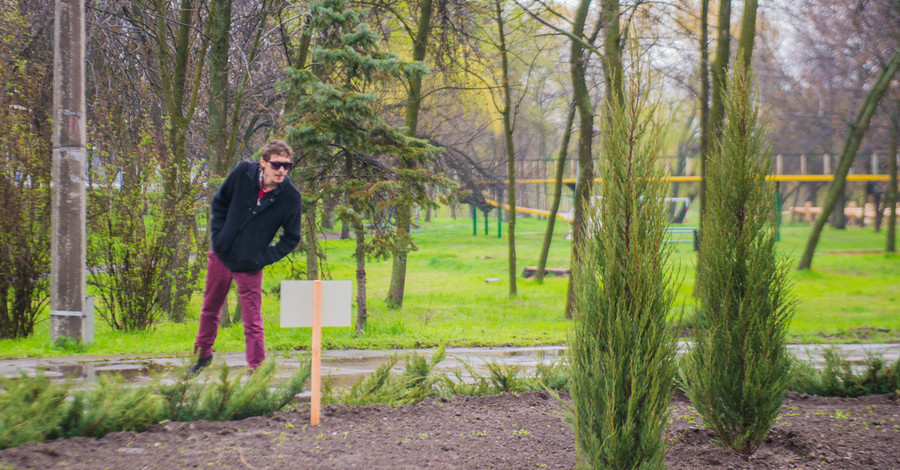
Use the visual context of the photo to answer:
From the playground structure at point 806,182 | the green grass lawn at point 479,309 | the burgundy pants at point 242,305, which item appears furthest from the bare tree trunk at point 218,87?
the playground structure at point 806,182

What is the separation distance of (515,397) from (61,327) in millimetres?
5099

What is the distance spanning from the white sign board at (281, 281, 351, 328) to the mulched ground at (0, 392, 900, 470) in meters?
0.62

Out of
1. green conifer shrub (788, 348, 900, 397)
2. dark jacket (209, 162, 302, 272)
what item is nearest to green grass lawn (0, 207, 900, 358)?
green conifer shrub (788, 348, 900, 397)

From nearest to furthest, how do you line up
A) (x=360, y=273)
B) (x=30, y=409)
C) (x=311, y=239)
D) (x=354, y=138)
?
(x=30, y=409), (x=354, y=138), (x=360, y=273), (x=311, y=239)

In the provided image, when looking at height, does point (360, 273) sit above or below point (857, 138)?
below

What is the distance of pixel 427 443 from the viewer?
152 inches

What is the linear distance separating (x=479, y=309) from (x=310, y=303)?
8.51 metres

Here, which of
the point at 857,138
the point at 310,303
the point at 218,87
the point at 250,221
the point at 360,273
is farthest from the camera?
the point at 857,138

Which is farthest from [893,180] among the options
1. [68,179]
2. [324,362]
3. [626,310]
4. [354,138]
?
[68,179]

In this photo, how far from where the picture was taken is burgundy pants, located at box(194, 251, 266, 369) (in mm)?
5566

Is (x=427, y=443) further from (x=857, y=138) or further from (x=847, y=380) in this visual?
(x=857, y=138)

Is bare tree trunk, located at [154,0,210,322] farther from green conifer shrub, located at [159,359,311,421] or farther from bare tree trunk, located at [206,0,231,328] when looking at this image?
green conifer shrub, located at [159,359,311,421]

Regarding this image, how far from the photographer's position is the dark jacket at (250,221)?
545cm

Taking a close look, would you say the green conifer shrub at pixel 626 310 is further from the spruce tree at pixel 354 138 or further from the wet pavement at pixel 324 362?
the spruce tree at pixel 354 138
